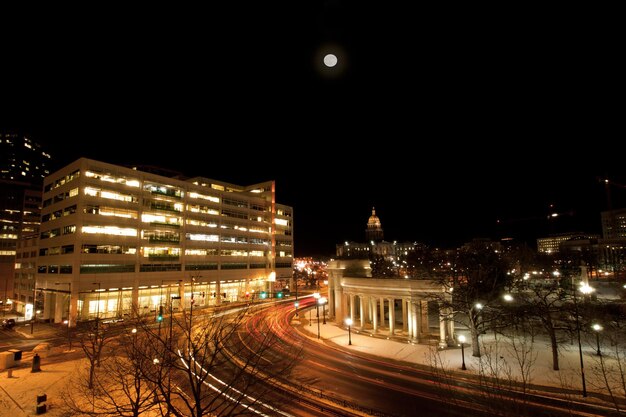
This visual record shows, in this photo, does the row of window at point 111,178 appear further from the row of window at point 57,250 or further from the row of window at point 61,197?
the row of window at point 57,250

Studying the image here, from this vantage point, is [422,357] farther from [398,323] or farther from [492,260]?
[492,260]

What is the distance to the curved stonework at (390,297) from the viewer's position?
141 ft

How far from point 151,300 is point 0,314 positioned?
35.1 m

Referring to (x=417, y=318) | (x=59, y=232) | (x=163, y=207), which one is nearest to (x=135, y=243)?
(x=163, y=207)

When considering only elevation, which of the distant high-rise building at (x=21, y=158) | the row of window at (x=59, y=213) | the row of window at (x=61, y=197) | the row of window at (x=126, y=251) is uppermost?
the distant high-rise building at (x=21, y=158)

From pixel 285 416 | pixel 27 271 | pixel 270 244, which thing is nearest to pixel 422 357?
pixel 285 416

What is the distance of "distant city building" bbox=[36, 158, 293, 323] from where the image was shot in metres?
65.6

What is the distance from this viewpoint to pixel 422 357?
36.4 metres

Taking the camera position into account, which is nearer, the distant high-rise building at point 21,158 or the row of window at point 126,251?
the row of window at point 126,251

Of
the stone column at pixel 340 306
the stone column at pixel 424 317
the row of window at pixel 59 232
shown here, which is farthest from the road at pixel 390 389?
the row of window at pixel 59 232

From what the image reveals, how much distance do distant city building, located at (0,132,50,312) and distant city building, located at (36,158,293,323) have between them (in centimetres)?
1567

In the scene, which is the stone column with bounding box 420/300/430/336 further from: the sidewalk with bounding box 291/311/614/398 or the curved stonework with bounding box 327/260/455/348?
the sidewalk with bounding box 291/311/614/398

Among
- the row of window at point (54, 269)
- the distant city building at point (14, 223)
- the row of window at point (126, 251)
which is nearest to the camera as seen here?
the row of window at point (54, 269)

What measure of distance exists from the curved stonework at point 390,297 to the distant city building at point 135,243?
77.3 feet
